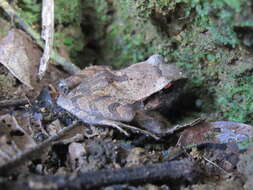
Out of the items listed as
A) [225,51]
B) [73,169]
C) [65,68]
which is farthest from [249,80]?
[65,68]

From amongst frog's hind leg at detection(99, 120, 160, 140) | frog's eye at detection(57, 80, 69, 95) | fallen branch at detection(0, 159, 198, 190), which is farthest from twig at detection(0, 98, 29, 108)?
fallen branch at detection(0, 159, 198, 190)

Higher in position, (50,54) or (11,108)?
(50,54)

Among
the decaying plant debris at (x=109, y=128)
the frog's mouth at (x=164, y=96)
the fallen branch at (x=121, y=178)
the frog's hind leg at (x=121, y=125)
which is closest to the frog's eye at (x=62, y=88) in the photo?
the decaying plant debris at (x=109, y=128)

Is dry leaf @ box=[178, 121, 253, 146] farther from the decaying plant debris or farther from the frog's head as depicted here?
the frog's head

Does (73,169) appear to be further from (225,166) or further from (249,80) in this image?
(249,80)

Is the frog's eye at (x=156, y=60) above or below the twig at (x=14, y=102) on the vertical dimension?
above

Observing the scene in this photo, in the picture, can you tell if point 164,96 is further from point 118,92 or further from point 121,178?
point 121,178

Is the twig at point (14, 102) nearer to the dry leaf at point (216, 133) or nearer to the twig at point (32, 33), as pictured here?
the twig at point (32, 33)
